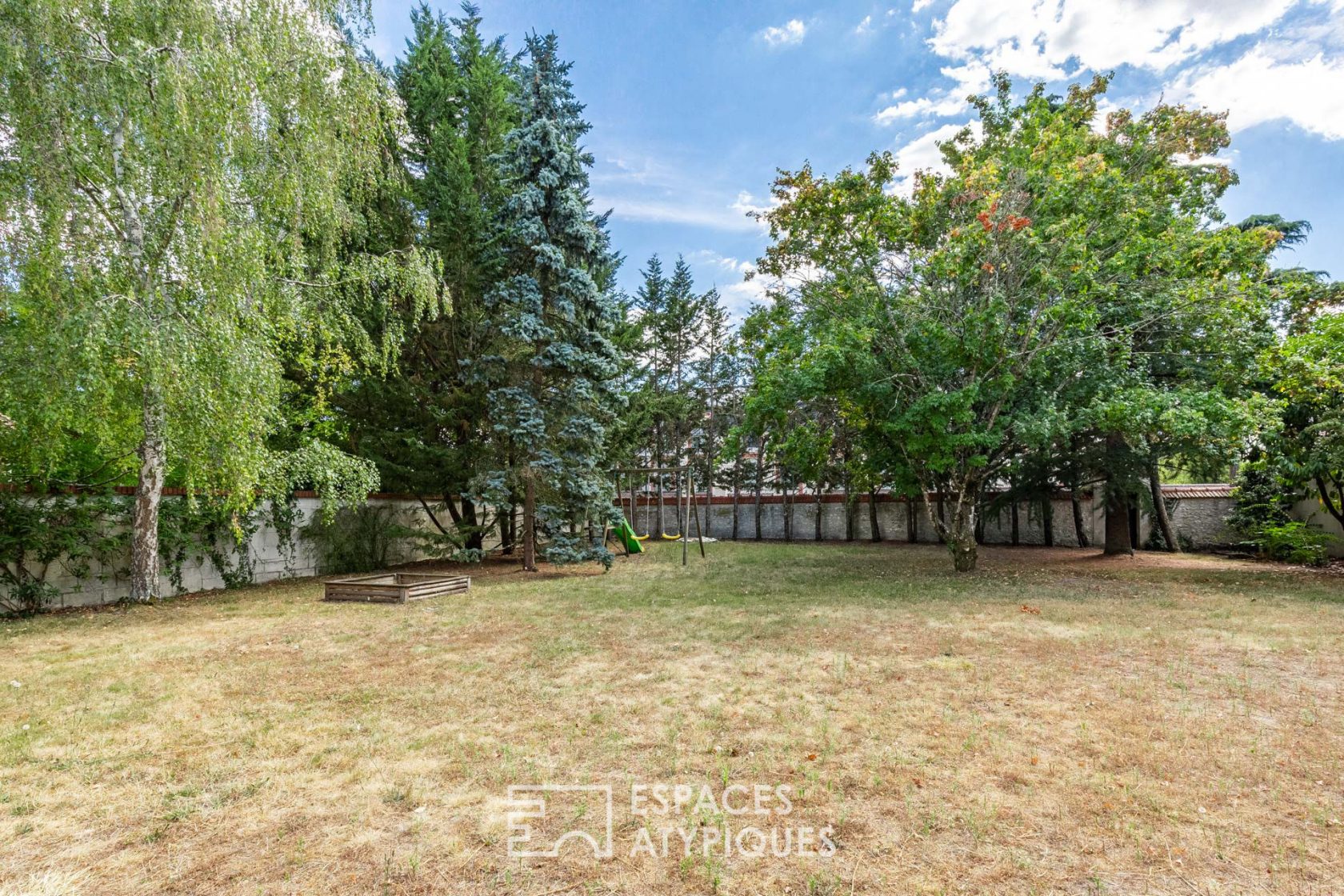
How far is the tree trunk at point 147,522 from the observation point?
749cm

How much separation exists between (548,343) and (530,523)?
10.8 feet

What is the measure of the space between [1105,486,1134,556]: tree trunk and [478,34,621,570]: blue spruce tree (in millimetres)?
10669

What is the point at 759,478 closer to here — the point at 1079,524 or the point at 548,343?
the point at 1079,524

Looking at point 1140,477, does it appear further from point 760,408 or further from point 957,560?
point 760,408

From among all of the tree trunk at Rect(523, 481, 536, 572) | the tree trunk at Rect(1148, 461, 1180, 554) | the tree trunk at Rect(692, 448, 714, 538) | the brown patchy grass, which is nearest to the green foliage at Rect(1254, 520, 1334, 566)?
the tree trunk at Rect(1148, 461, 1180, 554)

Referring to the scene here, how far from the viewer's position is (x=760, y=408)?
9.72 meters

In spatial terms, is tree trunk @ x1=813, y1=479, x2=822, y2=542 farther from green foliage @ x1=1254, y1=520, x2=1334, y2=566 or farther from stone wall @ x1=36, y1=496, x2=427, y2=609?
stone wall @ x1=36, y1=496, x2=427, y2=609

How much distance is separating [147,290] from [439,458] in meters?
5.29

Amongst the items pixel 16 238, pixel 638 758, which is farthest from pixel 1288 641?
pixel 16 238

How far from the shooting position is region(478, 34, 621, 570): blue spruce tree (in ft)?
33.3

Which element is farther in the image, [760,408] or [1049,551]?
[1049,551]

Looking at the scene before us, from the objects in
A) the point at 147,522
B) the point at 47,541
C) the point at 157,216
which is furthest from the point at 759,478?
the point at 47,541

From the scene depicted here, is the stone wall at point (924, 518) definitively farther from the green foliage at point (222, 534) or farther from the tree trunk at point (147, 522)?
the tree trunk at point (147, 522)

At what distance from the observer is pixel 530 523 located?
11016mm
